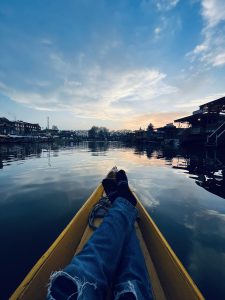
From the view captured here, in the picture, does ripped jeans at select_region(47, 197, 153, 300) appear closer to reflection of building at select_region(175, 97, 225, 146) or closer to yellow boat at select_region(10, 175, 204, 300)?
yellow boat at select_region(10, 175, 204, 300)

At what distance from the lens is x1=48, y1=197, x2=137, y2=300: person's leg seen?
138cm

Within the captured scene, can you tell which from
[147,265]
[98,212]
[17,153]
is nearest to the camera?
[147,265]

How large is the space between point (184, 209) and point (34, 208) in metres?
5.17

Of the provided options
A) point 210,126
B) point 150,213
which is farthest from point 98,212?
point 210,126

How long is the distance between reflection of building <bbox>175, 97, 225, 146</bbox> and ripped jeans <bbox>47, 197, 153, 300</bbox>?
3013 centimetres

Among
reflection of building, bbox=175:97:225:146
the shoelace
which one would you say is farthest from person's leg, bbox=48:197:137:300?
reflection of building, bbox=175:97:225:146

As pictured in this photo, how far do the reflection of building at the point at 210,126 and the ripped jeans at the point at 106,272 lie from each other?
98.9 ft

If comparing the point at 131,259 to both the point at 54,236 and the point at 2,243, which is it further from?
the point at 2,243

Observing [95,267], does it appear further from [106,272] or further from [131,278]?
[131,278]

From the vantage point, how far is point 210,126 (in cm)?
3200

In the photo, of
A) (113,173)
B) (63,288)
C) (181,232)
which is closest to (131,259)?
(63,288)

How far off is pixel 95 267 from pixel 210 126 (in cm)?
3560

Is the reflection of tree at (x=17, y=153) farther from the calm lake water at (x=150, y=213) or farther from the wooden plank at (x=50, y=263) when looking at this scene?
the wooden plank at (x=50, y=263)

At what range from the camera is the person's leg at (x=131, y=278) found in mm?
1473
